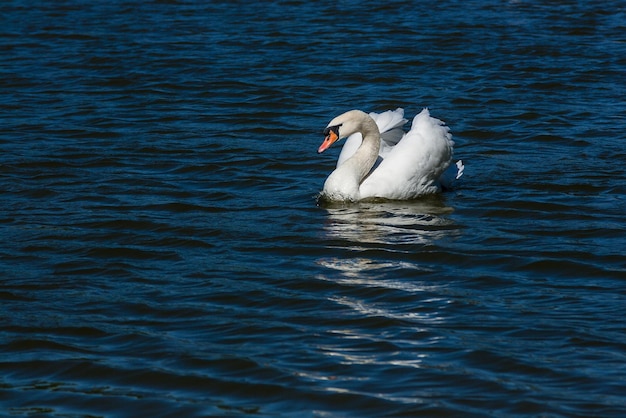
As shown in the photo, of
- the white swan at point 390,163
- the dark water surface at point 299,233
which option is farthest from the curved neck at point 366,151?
Result: the dark water surface at point 299,233

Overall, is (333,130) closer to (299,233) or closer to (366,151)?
(366,151)

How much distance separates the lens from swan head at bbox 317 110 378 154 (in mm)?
10633

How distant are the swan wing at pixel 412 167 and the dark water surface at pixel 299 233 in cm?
22

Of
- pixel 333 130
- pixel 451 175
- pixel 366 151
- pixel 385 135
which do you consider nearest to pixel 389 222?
pixel 366 151

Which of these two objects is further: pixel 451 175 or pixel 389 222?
pixel 451 175

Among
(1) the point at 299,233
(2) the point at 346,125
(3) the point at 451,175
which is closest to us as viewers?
(1) the point at 299,233

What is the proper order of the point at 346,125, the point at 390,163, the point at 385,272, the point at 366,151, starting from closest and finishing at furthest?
the point at 385,272, the point at 390,163, the point at 346,125, the point at 366,151

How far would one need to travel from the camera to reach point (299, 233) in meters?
9.53

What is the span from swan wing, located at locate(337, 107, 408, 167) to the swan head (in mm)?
407

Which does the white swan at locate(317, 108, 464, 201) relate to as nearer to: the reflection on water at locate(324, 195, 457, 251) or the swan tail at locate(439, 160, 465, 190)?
the swan tail at locate(439, 160, 465, 190)

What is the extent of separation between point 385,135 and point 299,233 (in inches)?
92.0

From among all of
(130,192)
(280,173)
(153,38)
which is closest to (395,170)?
(280,173)

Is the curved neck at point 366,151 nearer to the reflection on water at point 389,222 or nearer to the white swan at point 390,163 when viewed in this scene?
the white swan at point 390,163

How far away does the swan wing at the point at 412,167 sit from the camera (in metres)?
10.4
